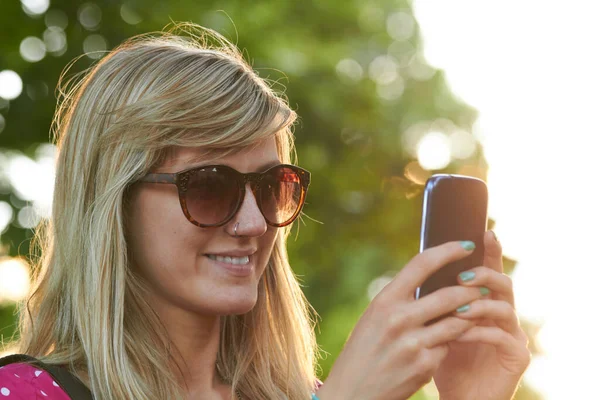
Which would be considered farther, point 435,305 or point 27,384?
point 27,384

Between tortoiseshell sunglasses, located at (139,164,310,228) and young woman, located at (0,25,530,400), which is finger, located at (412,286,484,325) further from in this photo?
tortoiseshell sunglasses, located at (139,164,310,228)

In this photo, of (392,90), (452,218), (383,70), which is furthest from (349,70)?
(452,218)

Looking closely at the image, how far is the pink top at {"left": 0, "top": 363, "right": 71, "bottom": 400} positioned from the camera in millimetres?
2029

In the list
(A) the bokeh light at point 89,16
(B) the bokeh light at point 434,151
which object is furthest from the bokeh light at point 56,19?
(B) the bokeh light at point 434,151

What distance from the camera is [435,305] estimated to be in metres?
1.91

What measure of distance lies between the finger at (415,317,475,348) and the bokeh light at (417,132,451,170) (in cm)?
632

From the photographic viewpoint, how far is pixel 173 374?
2449 mm

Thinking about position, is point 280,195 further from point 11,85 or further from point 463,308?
point 11,85

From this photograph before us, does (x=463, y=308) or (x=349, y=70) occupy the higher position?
(x=349, y=70)

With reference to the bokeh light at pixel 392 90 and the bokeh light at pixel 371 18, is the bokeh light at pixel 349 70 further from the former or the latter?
the bokeh light at pixel 371 18

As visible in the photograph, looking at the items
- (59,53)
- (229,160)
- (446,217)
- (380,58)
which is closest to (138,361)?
Result: (229,160)

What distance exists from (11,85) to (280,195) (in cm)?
506

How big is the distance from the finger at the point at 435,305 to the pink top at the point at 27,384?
99 centimetres

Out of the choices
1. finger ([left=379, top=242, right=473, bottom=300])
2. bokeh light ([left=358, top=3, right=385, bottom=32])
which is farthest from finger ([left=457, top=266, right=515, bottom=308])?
bokeh light ([left=358, top=3, right=385, bottom=32])
